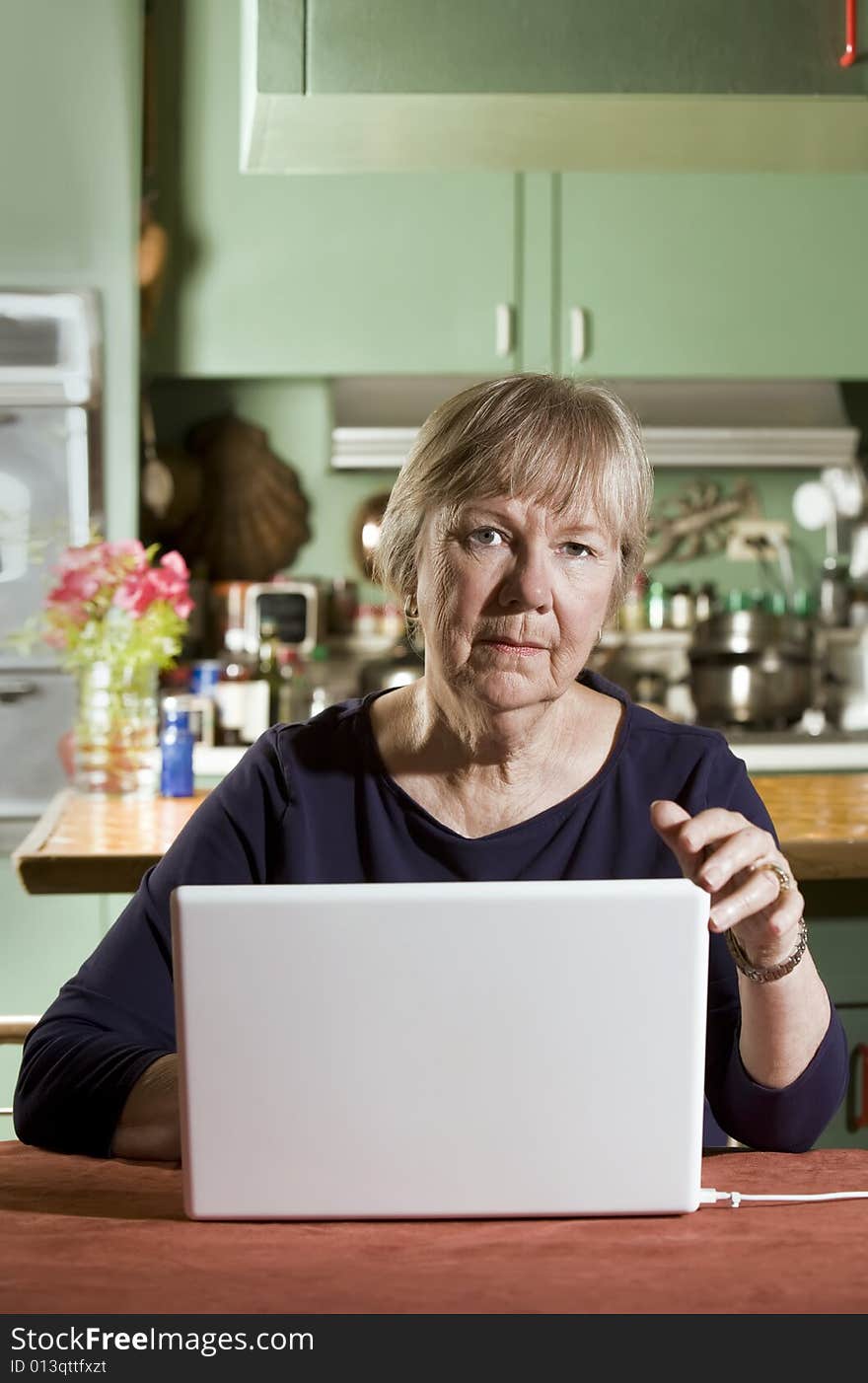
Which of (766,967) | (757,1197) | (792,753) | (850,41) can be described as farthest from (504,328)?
(757,1197)

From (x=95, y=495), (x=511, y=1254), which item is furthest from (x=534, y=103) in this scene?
(x=95, y=495)

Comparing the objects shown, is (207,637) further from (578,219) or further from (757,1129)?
(757,1129)

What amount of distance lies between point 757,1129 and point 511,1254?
13.2 inches

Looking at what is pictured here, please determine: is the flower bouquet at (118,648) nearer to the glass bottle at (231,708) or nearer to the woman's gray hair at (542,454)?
the glass bottle at (231,708)

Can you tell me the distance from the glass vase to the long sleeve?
1.31 m

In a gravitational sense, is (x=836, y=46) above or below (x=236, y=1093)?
above

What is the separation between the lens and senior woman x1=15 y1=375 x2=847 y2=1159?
1.12 m

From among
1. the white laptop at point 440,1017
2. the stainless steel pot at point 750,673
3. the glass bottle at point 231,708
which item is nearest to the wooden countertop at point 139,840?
the glass bottle at point 231,708

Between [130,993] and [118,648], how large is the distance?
1.56 meters

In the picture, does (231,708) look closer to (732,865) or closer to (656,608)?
(656,608)

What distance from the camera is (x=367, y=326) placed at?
343 cm

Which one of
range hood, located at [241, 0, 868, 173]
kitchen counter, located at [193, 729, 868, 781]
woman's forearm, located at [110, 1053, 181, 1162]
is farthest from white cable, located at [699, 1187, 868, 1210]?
kitchen counter, located at [193, 729, 868, 781]

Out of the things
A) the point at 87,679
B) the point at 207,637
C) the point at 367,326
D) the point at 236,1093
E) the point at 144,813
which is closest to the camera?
the point at 236,1093

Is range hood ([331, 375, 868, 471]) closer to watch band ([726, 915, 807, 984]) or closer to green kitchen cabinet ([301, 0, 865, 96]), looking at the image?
green kitchen cabinet ([301, 0, 865, 96])
